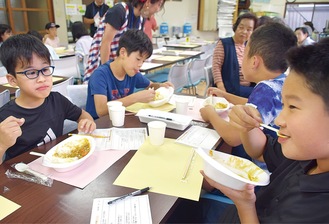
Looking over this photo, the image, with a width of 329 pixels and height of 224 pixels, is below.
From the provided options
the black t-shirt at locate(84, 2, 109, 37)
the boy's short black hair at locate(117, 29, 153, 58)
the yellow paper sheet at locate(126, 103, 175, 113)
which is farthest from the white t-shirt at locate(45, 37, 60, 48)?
the yellow paper sheet at locate(126, 103, 175, 113)

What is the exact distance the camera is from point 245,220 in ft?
2.73

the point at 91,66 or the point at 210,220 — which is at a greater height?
the point at 91,66

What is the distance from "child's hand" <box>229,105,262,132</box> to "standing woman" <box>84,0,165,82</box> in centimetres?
169

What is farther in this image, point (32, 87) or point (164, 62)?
point (164, 62)

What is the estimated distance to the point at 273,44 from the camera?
1.39m

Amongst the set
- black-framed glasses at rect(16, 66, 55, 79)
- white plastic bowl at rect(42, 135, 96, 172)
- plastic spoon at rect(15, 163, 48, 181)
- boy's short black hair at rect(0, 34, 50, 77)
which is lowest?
plastic spoon at rect(15, 163, 48, 181)

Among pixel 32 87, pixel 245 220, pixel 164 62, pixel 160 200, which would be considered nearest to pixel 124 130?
pixel 32 87

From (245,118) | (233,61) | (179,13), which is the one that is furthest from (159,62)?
(179,13)

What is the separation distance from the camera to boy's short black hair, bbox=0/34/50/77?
1222 mm

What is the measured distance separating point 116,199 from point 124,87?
128cm

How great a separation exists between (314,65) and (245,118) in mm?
373

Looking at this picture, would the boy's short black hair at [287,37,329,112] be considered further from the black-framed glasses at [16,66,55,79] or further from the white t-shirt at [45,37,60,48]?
the white t-shirt at [45,37,60,48]

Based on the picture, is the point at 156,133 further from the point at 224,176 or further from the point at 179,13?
the point at 179,13

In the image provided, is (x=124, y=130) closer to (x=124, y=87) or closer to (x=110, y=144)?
(x=110, y=144)
